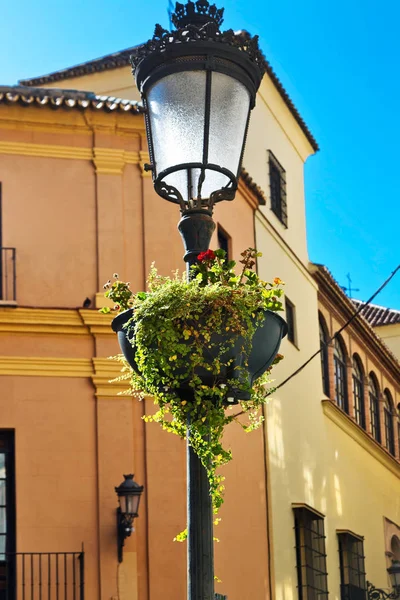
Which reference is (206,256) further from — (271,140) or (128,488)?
(271,140)

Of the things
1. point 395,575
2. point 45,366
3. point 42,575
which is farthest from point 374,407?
point 42,575

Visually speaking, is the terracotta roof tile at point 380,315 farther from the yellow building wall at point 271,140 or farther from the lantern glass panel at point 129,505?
the lantern glass panel at point 129,505

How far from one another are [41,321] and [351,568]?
9370 millimetres

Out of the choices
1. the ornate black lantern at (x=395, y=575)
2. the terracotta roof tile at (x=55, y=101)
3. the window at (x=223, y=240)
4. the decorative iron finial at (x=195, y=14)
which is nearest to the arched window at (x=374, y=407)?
the ornate black lantern at (x=395, y=575)

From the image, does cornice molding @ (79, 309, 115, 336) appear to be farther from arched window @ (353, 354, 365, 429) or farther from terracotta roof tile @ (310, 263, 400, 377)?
arched window @ (353, 354, 365, 429)

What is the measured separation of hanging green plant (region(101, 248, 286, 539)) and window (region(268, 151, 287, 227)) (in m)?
14.5

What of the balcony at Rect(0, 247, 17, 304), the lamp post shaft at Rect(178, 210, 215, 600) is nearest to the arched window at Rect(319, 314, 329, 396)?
the balcony at Rect(0, 247, 17, 304)

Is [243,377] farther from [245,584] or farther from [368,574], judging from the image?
[368,574]

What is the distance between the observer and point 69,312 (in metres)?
15.4

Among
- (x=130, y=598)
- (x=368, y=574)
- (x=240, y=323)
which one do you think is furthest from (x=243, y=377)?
(x=368, y=574)

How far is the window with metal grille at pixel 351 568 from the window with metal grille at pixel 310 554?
1.62 metres

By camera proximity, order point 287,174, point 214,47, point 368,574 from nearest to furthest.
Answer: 1. point 214,47
2. point 287,174
3. point 368,574

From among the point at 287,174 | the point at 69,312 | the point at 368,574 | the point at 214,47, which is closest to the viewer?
the point at 214,47

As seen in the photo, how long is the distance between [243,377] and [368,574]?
62.5 feet
